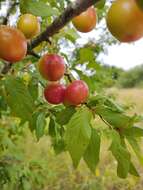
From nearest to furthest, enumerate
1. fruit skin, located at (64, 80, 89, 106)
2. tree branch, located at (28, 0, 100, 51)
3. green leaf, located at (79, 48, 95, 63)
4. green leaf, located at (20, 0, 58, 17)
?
1. tree branch, located at (28, 0, 100, 51)
2. green leaf, located at (20, 0, 58, 17)
3. fruit skin, located at (64, 80, 89, 106)
4. green leaf, located at (79, 48, 95, 63)

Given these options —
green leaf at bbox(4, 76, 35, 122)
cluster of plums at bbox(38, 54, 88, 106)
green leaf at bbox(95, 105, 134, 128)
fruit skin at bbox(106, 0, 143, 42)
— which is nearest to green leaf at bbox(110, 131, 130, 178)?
green leaf at bbox(95, 105, 134, 128)

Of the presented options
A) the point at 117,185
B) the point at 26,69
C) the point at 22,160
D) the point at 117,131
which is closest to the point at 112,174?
the point at 117,185

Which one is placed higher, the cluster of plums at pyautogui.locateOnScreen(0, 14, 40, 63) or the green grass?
the cluster of plums at pyautogui.locateOnScreen(0, 14, 40, 63)

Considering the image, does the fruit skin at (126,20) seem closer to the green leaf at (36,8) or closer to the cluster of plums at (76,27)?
the cluster of plums at (76,27)

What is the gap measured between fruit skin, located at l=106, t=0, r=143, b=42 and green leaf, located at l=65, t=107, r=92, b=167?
1.53 feet

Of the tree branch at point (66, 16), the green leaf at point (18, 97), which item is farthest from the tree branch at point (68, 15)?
the green leaf at point (18, 97)

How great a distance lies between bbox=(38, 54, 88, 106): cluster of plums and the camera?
1.30 meters

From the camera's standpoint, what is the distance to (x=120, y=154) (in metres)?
1.32

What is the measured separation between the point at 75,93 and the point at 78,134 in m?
0.12

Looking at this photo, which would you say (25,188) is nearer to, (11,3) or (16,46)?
(11,3)

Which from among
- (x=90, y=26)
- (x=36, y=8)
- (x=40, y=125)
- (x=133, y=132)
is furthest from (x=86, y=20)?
(x=40, y=125)

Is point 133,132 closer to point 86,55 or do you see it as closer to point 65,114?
point 65,114

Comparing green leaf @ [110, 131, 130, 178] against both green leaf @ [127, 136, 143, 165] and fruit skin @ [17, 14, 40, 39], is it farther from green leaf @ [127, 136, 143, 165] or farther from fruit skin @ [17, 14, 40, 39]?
fruit skin @ [17, 14, 40, 39]

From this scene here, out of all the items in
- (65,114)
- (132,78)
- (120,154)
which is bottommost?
(132,78)
